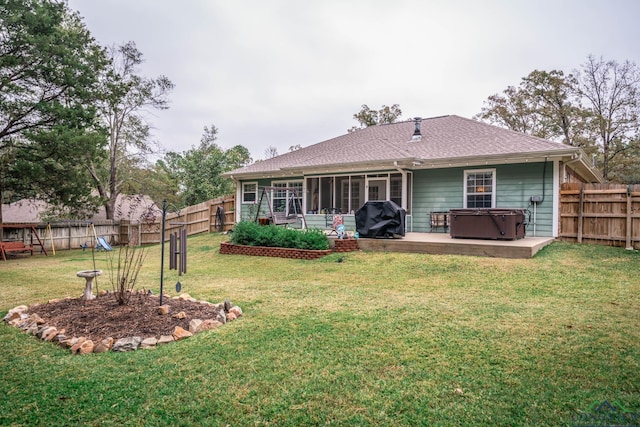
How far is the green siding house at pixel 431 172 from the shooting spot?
32.3ft

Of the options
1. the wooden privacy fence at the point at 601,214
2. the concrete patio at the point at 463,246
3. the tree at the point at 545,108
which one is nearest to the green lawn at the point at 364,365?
the concrete patio at the point at 463,246

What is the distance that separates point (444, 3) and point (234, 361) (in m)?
10.4

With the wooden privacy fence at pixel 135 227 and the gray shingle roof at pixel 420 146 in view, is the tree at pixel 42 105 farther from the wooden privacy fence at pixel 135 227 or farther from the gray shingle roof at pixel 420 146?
the gray shingle roof at pixel 420 146

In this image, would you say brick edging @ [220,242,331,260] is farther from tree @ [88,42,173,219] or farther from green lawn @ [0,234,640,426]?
tree @ [88,42,173,219]

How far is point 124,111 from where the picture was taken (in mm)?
18344

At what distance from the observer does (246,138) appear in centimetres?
3112

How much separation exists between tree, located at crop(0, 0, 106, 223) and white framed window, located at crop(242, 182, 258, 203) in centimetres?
569

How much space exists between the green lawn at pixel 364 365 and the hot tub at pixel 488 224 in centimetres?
288

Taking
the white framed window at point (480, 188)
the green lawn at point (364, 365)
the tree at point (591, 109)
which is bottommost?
the green lawn at point (364, 365)

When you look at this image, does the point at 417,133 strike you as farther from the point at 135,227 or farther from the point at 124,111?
the point at 124,111

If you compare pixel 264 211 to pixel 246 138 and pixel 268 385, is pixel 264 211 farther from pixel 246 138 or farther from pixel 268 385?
pixel 246 138

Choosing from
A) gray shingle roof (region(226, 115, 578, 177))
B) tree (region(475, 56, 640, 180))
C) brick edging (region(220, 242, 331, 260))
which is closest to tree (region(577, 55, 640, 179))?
tree (region(475, 56, 640, 180))

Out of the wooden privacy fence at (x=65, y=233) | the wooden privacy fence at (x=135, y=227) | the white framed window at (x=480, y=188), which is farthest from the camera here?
the wooden privacy fence at (x=135, y=227)

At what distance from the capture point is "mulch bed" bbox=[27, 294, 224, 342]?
3.69 m
